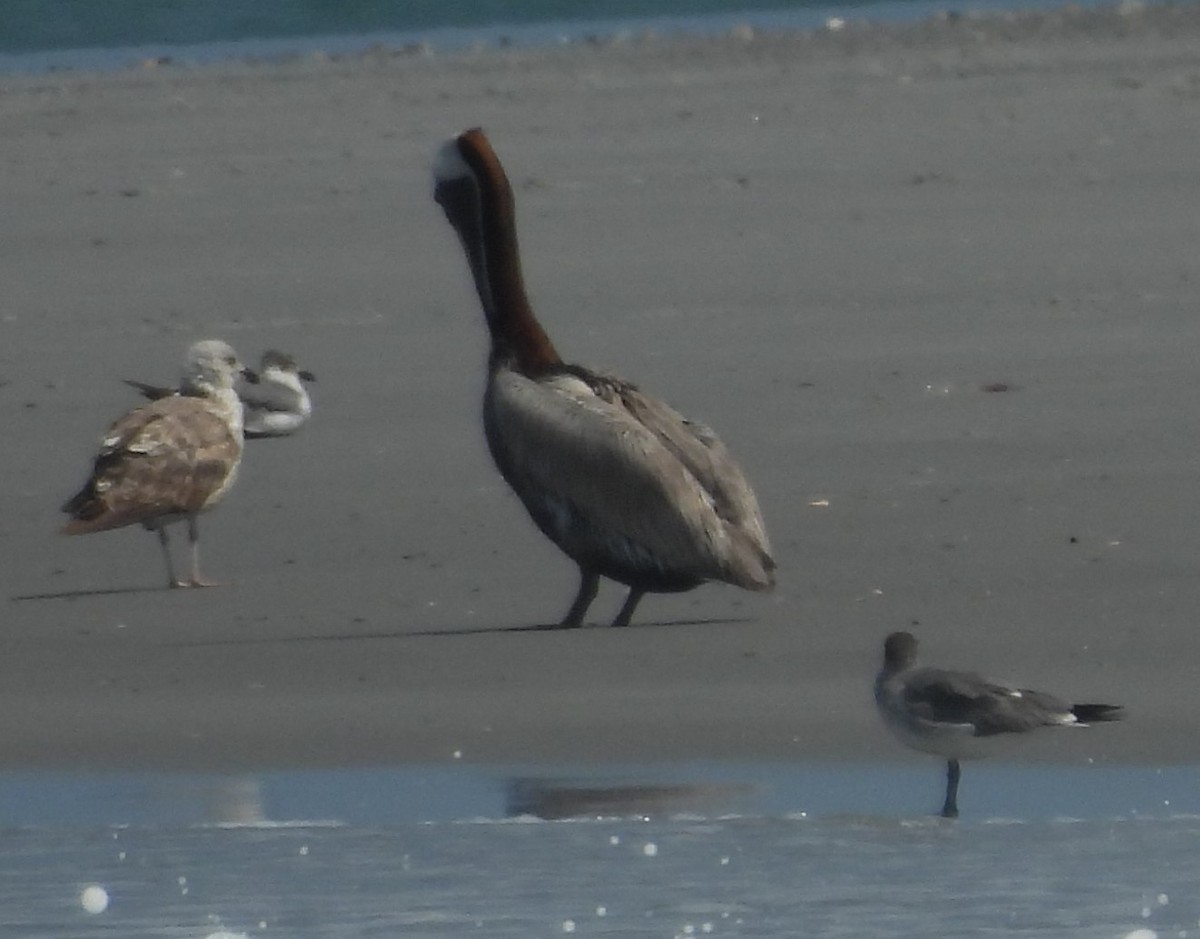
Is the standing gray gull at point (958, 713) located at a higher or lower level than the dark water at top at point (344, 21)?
lower

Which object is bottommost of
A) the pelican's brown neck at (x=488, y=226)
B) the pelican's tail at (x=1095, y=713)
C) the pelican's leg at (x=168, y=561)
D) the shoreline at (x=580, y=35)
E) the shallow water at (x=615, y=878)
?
the shallow water at (x=615, y=878)

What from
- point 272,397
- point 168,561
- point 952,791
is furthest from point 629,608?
point 272,397

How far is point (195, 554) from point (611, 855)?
299 cm

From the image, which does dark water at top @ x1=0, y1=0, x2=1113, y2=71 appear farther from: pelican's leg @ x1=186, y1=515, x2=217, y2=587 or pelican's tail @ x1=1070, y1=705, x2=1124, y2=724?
pelican's tail @ x1=1070, y1=705, x2=1124, y2=724

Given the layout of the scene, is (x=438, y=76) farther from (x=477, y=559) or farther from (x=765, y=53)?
(x=477, y=559)

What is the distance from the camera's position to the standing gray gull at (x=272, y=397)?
10602mm

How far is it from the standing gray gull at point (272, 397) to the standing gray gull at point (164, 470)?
27cm

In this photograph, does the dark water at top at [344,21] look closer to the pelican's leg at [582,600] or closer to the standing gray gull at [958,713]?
the pelican's leg at [582,600]

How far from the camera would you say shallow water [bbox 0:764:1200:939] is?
6.32m

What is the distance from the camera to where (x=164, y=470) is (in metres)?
9.61

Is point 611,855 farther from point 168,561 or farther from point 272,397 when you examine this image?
point 272,397

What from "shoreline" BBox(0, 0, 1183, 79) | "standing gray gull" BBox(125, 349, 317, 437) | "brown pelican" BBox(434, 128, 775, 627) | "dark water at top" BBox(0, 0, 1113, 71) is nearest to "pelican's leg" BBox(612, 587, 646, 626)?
"brown pelican" BBox(434, 128, 775, 627)

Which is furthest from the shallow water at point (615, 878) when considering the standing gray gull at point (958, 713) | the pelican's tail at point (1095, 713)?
the pelican's tail at point (1095, 713)

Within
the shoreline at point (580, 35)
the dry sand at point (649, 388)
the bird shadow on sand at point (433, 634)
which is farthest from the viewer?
the shoreline at point (580, 35)
